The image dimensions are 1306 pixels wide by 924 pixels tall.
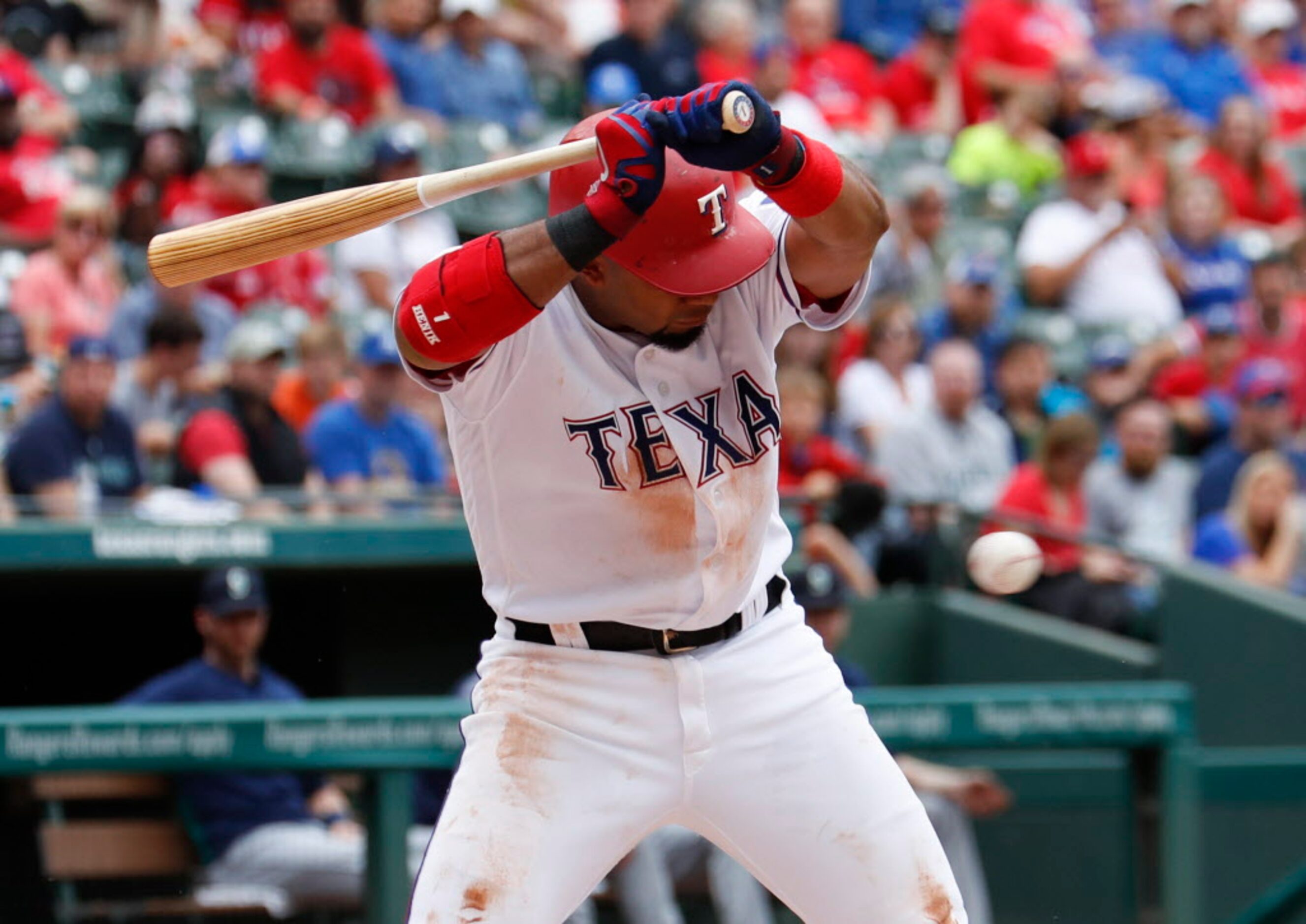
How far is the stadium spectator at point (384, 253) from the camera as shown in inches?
321

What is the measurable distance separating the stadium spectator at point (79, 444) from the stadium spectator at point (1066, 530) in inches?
110

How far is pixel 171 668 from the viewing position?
607 centimetres

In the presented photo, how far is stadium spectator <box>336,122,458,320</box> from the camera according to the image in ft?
26.7

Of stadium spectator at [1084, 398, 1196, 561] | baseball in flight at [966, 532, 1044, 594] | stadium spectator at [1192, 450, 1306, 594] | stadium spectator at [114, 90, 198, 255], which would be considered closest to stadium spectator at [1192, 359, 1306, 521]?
stadium spectator at [1084, 398, 1196, 561]

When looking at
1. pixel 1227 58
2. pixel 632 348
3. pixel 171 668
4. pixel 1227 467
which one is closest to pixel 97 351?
pixel 171 668

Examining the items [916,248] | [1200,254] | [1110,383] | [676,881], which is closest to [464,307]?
[676,881]

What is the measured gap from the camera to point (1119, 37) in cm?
1240

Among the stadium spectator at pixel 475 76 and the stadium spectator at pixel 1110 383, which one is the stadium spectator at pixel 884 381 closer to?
the stadium spectator at pixel 1110 383

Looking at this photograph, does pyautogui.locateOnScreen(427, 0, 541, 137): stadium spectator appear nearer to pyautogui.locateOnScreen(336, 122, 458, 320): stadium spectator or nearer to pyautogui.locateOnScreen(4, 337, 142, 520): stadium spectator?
pyautogui.locateOnScreen(336, 122, 458, 320): stadium spectator

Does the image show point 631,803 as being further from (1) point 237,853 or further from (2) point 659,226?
(1) point 237,853

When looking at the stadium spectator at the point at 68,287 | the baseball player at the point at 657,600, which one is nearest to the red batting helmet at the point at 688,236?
the baseball player at the point at 657,600

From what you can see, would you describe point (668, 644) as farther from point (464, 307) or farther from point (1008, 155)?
point (1008, 155)

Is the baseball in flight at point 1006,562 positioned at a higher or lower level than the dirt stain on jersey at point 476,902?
higher

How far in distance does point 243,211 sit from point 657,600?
5.09m
